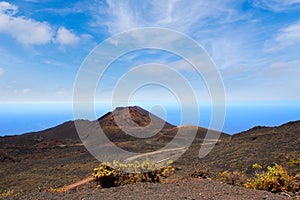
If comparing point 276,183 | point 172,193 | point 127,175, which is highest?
point 127,175

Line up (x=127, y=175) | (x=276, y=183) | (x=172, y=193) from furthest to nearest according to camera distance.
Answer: (x=127, y=175), (x=276, y=183), (x=172, y=193)

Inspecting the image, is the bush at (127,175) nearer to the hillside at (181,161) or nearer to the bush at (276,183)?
the hillside at (181,161)

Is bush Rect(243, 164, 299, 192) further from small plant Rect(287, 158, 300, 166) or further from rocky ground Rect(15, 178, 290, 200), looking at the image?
small plant Rect(287, 158, 300, 166)

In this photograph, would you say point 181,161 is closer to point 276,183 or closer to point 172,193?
point 276,183

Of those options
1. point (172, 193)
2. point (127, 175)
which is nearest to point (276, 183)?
point (172, 193)

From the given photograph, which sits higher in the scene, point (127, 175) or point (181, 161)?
point (127, 175)

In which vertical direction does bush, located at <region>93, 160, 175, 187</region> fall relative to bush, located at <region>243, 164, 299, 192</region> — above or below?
above

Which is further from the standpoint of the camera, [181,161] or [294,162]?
[181,161]

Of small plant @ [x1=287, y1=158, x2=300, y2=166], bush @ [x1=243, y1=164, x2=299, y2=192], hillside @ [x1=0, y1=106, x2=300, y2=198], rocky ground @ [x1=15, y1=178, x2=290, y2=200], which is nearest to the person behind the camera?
rocky ground @ [x1=15, y1=178, x2=290, y2=200]

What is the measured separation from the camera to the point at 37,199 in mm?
6289

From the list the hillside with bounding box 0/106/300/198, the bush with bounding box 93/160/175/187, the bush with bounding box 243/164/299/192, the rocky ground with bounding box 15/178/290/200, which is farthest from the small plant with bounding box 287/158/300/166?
the bush with bounding box 93/160/175/187

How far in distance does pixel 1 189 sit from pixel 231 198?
42.6 ft

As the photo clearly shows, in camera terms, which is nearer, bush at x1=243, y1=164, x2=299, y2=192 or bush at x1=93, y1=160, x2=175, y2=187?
bush at x1=243, y1=164, x2=299, y2=192

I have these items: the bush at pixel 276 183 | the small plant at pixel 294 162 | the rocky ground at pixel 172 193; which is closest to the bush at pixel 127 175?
the rocky ground at pixel 172 193
